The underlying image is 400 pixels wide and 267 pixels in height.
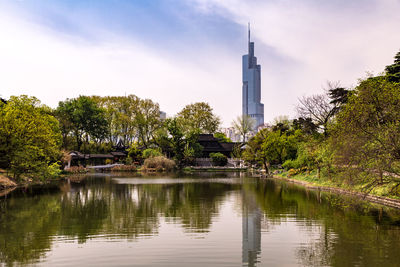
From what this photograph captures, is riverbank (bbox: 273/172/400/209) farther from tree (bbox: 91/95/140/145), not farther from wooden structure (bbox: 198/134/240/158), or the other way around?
tree (bbox: 91/95/140/145)

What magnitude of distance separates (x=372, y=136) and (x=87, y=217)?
53.1 ft

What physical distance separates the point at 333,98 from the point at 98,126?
5689 cm

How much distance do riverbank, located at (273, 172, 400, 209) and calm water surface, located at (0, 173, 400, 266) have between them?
4.49 feet

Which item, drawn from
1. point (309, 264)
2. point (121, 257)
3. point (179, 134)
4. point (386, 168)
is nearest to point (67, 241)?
point (121, 257)

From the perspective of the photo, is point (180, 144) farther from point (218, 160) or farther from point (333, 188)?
point (333, 188)

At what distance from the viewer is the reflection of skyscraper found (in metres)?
11.7

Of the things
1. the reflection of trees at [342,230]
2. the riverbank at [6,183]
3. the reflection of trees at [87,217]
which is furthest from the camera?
the riverbank at [6,183]

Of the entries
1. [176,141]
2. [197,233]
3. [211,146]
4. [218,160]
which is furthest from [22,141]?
[211,146]

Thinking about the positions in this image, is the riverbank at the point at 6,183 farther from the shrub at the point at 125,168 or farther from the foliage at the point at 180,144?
the foliage at the point at 180,144

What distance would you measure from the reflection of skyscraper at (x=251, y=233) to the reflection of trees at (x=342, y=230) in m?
0.78

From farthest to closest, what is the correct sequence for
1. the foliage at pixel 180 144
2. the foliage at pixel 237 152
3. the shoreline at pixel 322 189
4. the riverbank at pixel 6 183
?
the foliage at pixel 237 152
the foliage at pixel 180 144
the riverbank at pixel 6 183
the shoreline at pixel 322 189

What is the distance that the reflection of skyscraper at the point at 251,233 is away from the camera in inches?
462

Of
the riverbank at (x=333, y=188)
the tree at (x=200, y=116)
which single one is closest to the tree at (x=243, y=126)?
the tree at (x=200, y=116)

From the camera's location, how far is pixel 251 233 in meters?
15.3
